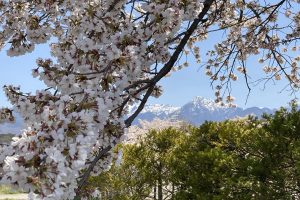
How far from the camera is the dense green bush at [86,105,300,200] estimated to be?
5.72m

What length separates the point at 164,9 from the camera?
461cm

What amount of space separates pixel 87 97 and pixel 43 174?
A: 111 centimetres

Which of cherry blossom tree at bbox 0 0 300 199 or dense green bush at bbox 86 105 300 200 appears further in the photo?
dense green bush at bbox 86 105 300 200

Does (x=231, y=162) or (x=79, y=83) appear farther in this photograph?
(x=231, y=162)

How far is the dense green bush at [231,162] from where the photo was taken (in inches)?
225

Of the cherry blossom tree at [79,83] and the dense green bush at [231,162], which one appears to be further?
the dense green bush at [231,162]

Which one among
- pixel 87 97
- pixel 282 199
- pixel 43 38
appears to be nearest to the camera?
pixel 87 97

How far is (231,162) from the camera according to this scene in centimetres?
657

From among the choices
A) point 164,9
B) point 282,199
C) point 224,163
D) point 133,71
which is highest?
point 164,9

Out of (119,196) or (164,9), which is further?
(119,196)

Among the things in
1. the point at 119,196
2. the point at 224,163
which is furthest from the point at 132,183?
the point at 224,163

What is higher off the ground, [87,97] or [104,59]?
[104,59]

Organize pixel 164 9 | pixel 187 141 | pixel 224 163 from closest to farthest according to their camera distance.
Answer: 1. pixel 164 9
2. pixel 224 163
3. pixel 187 141

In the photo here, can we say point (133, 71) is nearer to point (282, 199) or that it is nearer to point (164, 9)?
point (164, 9)
